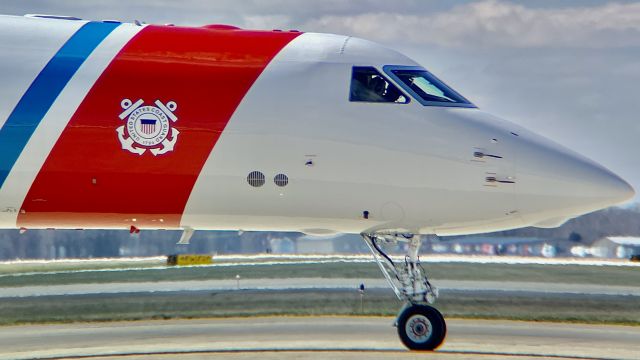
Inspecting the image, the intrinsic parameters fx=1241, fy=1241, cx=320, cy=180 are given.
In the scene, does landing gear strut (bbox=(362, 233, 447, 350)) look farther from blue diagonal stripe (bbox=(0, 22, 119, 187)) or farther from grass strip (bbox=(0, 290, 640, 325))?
grass strip (bbox=(0, 290, 640, 325))

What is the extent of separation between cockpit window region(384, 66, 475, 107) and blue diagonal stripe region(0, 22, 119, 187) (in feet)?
17.7

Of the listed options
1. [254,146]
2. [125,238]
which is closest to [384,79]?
[254,146]

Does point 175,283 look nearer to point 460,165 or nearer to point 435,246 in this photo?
point 460,165

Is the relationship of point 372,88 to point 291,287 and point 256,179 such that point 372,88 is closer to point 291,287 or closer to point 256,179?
point 256,179

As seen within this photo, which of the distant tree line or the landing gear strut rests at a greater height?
the distant tree line

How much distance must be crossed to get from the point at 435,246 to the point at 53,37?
66.5 meters

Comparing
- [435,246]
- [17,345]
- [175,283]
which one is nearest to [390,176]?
[17,345]

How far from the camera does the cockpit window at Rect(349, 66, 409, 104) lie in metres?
21.6

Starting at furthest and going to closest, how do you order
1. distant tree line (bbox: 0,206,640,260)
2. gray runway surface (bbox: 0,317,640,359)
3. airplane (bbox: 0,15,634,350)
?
1. distant tree line (bbox: 0,206,640,260)
2. gray runway surface (bbox: 0,317,640,359)
3. airplane (bbox: 0,15,634,350)

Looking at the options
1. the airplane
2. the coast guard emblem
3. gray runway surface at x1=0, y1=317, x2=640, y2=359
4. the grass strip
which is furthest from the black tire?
the grass strip

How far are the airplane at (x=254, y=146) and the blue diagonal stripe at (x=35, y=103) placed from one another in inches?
0.9

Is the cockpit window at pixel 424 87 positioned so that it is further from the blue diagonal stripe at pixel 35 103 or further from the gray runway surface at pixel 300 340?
the blue diagonal stripe at pixel 35 103

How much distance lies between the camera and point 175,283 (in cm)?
4534

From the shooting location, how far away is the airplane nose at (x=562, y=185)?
812 inches
